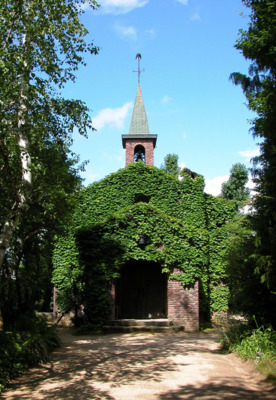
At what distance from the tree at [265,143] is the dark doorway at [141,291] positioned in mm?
9614

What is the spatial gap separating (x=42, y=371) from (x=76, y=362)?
109cm

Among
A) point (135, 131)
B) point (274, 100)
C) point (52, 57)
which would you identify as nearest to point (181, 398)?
point (274, 100)

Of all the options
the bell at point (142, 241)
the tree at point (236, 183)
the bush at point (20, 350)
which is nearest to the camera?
the bush at point (20, 350)

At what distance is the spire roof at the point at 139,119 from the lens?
2207 centimetres

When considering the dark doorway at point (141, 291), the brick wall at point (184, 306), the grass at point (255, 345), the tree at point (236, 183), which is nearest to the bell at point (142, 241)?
the brick wall at point (184, 306)

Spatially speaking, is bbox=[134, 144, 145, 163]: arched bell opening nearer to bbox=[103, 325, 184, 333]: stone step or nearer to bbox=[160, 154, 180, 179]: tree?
bbox=[103, 325, 184, 333]: stone step

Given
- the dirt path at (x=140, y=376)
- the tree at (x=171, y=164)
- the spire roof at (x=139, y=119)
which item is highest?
the tree at (x=171, y=164)

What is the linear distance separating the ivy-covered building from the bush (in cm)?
582

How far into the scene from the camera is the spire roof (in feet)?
72.4

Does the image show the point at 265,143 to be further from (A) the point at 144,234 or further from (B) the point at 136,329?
(B) the point at 136,329

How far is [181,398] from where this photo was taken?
576 cm

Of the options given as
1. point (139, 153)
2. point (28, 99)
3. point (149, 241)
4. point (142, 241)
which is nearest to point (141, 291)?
point (149, 241)

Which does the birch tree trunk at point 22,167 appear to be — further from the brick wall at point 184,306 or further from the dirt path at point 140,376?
the brick wall at point 184,306

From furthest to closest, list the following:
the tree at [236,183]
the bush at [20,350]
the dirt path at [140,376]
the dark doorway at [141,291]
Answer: the tree at [236,183] < the dark doorway at [141,291] < the bush at [20,350] < the dirt path at [140,376]
